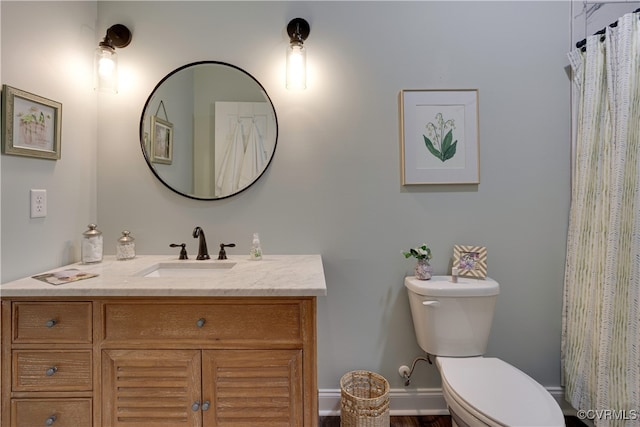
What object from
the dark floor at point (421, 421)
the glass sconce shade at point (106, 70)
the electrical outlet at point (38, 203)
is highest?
the glass sconce shade at point (106, 70)

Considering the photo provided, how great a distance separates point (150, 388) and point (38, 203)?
0.92 meters

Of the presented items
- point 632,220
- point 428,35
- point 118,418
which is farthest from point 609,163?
point 118,418

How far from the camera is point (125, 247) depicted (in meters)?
1.56

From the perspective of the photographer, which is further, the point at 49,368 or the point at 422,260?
the point at 422,260

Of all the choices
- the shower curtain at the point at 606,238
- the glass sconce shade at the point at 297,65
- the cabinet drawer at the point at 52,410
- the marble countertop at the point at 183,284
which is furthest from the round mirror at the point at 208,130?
the shower curtain at the point at 606,238

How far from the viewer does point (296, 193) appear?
1.67m

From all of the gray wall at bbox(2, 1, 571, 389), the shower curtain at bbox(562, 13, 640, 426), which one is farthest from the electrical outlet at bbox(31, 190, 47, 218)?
the shower curtain at bbox(562, 13, 640, 426)

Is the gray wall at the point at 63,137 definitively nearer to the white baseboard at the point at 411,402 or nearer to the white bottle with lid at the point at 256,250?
the white bottle with lid at the point at 256,250

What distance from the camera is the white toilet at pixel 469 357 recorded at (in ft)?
3.70

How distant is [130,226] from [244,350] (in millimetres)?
1025

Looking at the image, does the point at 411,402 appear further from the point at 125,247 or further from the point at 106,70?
the point at 106,70

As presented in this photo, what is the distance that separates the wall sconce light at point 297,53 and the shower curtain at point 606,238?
139cm

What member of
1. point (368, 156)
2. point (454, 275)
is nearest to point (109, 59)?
point (368, 156)

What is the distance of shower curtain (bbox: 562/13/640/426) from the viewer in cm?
129
